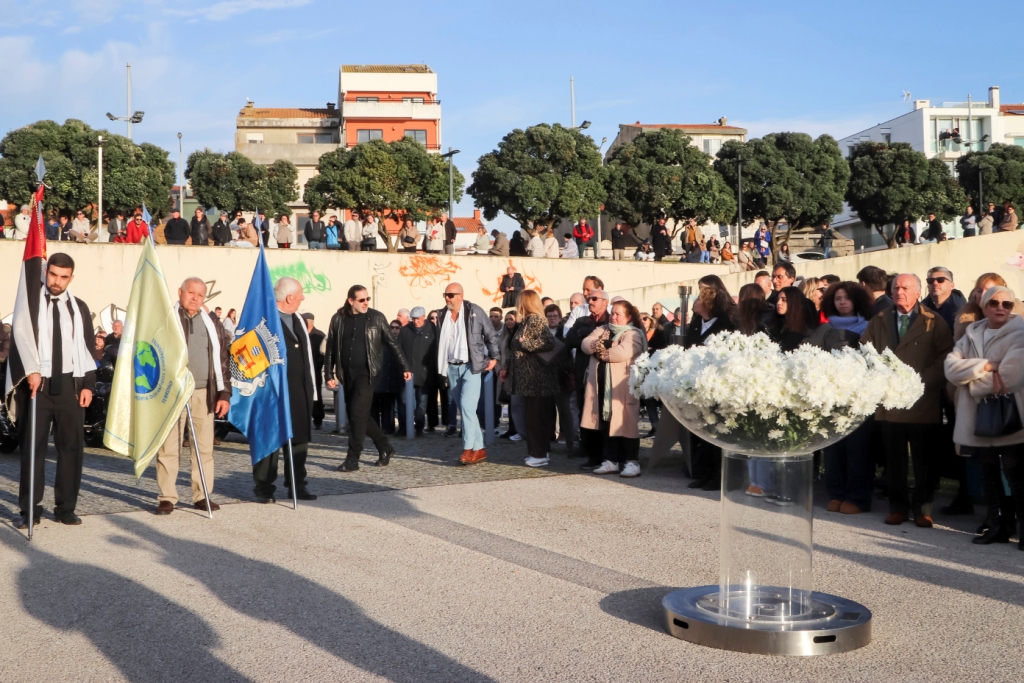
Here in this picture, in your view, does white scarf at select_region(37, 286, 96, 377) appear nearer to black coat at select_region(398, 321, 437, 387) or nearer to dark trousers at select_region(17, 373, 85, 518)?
dark trousers at select_region(17, 373, 85, 518)

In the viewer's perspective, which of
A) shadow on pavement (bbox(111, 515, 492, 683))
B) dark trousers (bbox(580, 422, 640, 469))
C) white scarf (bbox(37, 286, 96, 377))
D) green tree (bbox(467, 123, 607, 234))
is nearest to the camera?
shadow on pavement (bbox(111, 515, 492, 683))

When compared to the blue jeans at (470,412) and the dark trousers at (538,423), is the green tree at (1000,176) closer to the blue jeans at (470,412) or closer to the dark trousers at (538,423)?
the dark trousers at (538,423)

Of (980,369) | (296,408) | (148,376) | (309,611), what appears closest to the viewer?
(309,611)

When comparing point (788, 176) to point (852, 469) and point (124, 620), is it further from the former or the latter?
point (124, 620)

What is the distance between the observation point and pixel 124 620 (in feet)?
18.6

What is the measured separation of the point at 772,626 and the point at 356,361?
23.3 ft

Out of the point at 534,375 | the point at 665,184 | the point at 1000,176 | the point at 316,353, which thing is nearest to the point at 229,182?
the point at 665,184

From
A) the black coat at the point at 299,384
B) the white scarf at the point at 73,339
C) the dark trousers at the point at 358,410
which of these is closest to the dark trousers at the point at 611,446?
the dark trousers at the point at 358,410

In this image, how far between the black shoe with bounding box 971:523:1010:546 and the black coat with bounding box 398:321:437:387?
9.09 meters

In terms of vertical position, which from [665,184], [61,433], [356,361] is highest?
[665,184]

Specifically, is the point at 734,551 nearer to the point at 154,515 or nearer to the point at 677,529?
the point at 677,529

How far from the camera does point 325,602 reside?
19.6ft

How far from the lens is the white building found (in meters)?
99.8

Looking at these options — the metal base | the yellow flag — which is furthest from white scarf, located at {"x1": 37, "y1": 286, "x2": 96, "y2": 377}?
the metal base
